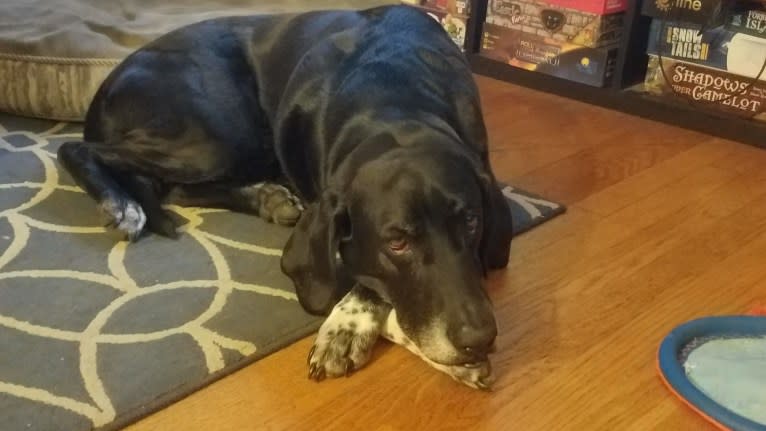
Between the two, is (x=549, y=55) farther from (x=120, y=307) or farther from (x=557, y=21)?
(x=120, y=307)

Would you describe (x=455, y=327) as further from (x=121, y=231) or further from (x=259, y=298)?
(x=121, y=231)

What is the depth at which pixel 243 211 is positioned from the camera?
A: 7.63 feet

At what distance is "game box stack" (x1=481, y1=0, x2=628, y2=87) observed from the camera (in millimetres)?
3258

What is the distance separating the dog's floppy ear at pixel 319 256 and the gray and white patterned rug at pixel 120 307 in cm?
11

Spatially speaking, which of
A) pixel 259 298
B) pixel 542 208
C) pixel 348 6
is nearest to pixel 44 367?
pixel 259 298

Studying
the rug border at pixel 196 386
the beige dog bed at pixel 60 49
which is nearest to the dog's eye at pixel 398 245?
the rug border at pixel 196 386

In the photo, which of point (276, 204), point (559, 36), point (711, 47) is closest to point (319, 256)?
point (276, 204)

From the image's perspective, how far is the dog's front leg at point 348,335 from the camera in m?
1.68

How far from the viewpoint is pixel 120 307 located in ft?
6.13

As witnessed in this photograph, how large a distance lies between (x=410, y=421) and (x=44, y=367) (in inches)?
27.7

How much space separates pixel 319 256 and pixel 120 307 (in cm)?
49

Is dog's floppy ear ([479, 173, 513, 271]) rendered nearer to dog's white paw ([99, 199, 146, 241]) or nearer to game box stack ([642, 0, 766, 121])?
dog's white paw ([99, 199, 146, 241])

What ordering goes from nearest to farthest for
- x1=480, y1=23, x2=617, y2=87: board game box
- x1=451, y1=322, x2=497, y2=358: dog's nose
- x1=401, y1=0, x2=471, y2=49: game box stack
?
x1=451, y1=322, x2=497, y2=358: dog's nose < x1=480, y1=23, x2=617, y2=87: board game box < x1=401, y1=0, x2=471, y2=49: game box stack

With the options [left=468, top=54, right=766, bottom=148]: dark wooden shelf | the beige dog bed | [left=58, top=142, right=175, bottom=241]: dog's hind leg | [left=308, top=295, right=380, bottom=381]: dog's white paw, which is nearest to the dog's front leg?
[left=308, top=295, right=380, bottom=381]: dog's white paw
